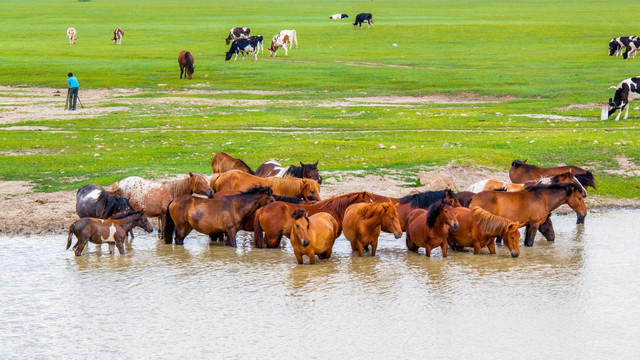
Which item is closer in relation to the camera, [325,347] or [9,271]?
[325,347]

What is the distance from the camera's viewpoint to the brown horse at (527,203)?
47.6 feet

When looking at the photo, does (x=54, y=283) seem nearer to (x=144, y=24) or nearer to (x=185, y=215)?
(x=185, y=215)

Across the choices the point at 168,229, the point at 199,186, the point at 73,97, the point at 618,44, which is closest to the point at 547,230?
the point at 199,186

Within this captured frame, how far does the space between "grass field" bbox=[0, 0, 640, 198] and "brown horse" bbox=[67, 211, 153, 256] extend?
4.96 metres

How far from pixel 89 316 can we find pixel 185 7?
10682 centimetres

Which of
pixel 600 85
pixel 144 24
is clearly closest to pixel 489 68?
pixel 600 85

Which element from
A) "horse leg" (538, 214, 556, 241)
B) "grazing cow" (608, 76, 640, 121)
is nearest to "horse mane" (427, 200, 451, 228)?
"horse leg" (538, 214, 556, 241)

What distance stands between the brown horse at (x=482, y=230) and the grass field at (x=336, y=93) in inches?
250

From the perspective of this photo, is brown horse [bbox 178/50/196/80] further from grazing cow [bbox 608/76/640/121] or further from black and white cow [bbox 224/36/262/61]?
grazing cow [bbox 608/76/640/121]

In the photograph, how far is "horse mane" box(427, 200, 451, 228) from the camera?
13258mm

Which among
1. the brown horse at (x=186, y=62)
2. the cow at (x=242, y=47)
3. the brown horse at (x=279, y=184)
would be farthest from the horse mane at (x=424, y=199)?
the cow at (x=242, y=47)

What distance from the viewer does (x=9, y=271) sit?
12.8 meters

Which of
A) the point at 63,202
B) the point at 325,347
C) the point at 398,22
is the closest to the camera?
the point at 325,347

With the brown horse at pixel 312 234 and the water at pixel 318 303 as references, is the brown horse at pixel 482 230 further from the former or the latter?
the brown horse at pixel 312 234
